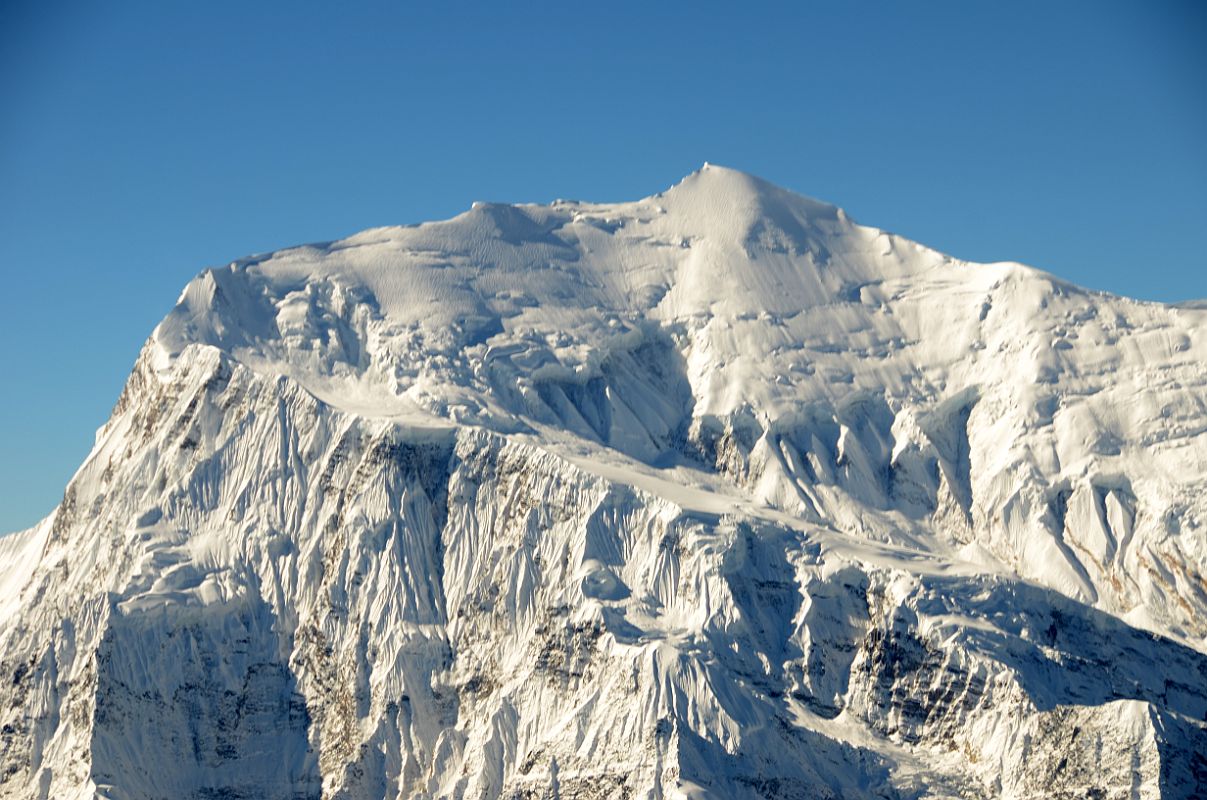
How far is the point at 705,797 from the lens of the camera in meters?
198

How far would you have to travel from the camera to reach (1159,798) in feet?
655

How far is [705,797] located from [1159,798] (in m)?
36.3
